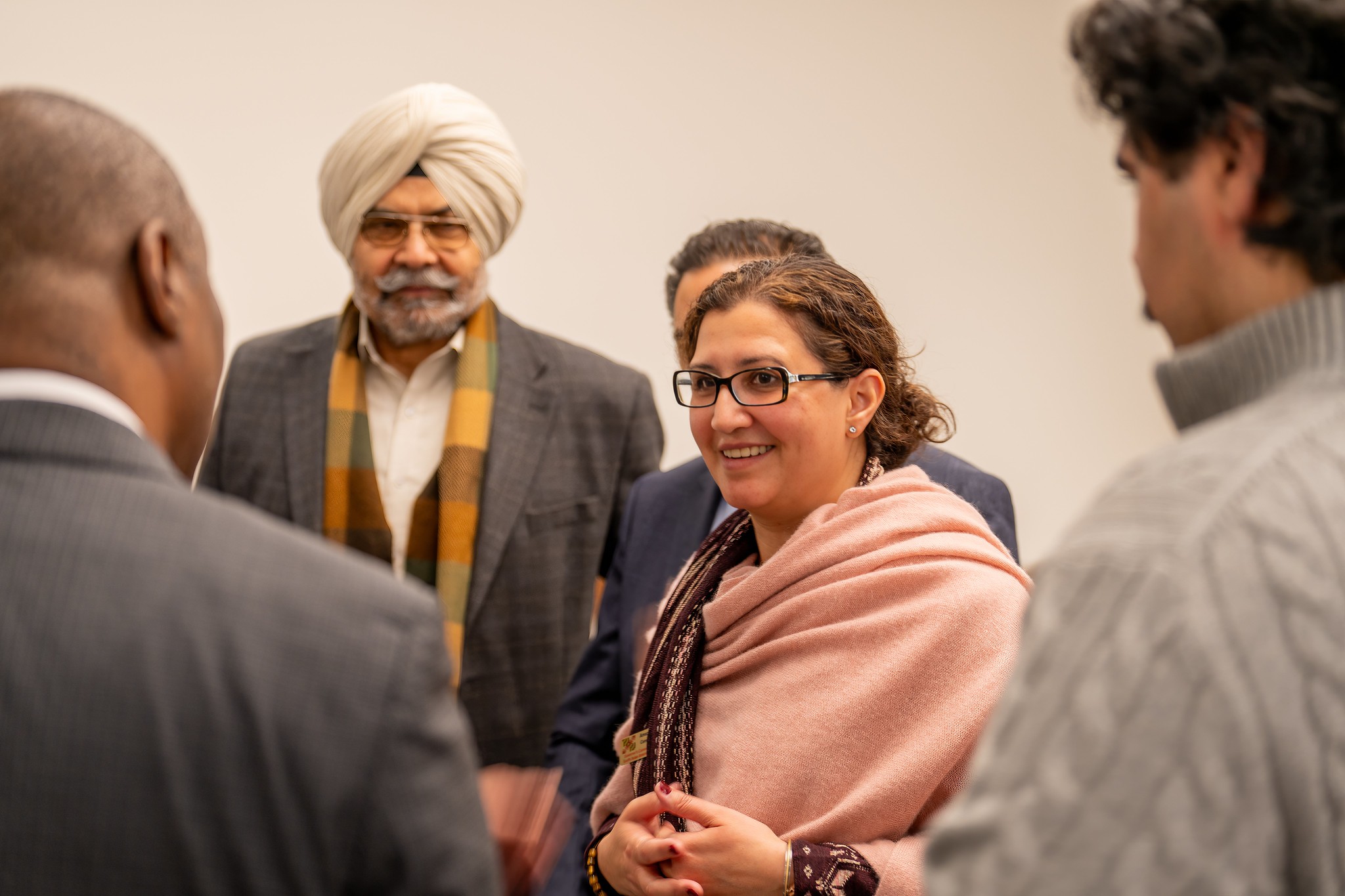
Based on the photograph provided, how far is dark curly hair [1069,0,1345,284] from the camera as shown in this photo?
2.65ft

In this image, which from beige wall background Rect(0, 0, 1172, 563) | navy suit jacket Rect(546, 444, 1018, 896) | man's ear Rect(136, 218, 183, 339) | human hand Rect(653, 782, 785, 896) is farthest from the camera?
beige wall background Rect(0, 0, 1172, 563)

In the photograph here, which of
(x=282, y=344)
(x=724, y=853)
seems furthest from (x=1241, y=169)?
(x=282, y=344)

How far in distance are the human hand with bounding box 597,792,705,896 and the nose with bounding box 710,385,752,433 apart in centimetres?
57

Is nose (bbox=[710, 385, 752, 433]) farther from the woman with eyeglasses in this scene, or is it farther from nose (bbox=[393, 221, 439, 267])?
nose (bbox=[393, 221, 439, 267])

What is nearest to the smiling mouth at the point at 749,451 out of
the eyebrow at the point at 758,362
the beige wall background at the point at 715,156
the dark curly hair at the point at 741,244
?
the eyebrow at the point at 758,362

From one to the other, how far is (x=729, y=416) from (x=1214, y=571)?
107cm

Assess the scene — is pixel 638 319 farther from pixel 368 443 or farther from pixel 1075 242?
pixel 1075 242

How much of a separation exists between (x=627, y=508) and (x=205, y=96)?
2.03m

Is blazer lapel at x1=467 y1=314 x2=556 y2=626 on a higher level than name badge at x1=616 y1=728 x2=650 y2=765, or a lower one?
higher

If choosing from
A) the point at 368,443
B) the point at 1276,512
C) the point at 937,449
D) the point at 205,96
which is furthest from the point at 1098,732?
the point at 205,96

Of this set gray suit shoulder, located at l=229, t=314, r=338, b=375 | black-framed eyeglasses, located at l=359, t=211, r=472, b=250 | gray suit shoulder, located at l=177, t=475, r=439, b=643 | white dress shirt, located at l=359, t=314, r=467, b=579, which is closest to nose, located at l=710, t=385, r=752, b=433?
gray suit shoulder, located at l=177, t=475, r=439, b=643

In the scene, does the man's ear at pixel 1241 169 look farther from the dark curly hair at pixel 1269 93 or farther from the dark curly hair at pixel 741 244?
the dark curly hair at pixel 741 244

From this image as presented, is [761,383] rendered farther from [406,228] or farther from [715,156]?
[715,156]

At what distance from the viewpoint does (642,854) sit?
5.27ft
